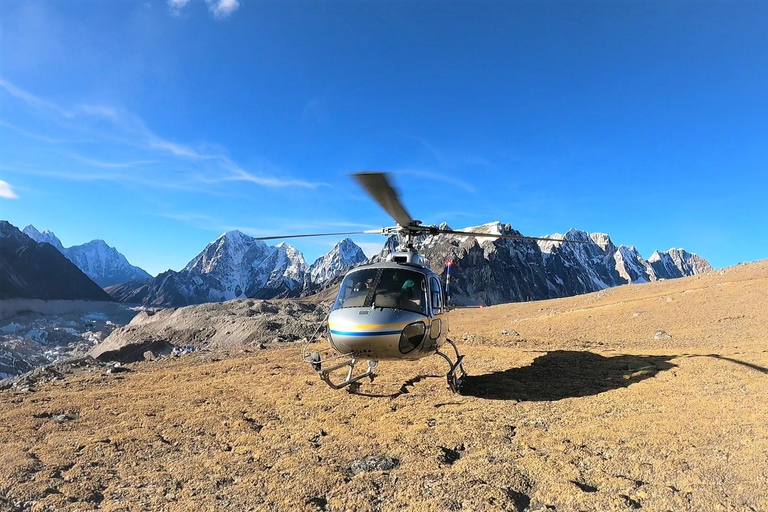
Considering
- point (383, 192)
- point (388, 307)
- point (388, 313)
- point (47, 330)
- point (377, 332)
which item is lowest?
point (47, 330)

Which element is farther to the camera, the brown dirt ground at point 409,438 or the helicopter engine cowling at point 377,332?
the helicopter engine cowling at point 377,332

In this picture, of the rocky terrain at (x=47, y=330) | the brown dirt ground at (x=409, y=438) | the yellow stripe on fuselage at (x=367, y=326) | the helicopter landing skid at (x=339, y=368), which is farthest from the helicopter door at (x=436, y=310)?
the rocky terrain at (x=47, y=330)

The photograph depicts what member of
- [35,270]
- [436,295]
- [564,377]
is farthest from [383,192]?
[35,270]

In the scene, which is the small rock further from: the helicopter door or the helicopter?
the helicopter door

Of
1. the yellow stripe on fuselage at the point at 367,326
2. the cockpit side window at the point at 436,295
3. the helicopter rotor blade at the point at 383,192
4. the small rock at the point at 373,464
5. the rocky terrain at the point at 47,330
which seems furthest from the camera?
the rocky terrain at the point at 47,330

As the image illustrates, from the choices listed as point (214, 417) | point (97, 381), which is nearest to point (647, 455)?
point (214, 417)

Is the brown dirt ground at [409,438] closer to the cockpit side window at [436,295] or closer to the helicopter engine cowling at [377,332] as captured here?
the helicopter engine cowling at [377,332]

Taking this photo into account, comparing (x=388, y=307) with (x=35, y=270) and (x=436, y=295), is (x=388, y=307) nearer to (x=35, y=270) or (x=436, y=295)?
(x=436, y=295)

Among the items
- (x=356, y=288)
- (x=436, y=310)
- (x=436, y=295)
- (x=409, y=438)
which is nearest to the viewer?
(x=409, y=438)
